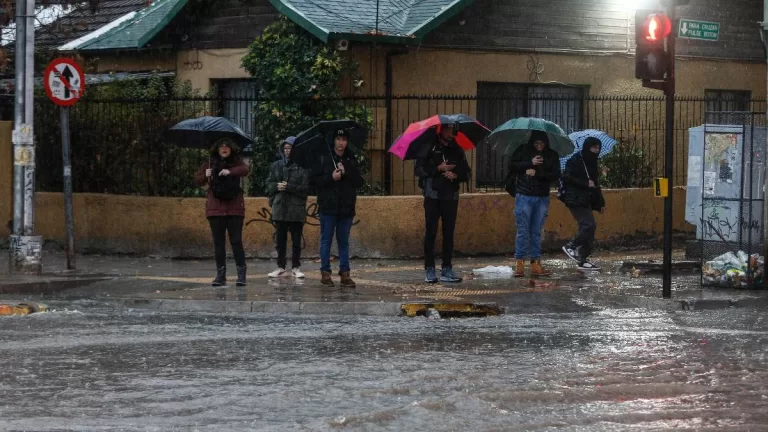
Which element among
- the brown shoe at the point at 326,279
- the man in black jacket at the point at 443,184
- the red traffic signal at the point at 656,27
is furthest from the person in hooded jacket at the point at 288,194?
the red traffic signal at the point at 656,27

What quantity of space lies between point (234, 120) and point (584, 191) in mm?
5813

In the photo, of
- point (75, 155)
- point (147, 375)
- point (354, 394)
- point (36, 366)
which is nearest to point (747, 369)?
point (354, 394)

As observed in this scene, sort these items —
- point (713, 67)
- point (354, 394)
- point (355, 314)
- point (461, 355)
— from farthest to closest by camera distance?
point (713, 67)
point (355, 314)
point (461, 355)
point (354, 394)

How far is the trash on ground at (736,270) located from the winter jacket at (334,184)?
419 cm

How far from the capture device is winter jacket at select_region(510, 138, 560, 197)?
15.4m

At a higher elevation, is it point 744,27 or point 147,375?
point 744,27

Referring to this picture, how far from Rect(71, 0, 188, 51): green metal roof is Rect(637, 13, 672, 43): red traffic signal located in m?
9.17

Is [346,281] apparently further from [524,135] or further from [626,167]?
[626,167]

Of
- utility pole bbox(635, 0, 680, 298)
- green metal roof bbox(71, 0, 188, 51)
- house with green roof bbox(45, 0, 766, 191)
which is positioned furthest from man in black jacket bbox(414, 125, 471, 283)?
green metal roof bbox(71, 0, 188, 51)

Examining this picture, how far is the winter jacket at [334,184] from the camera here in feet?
46.2

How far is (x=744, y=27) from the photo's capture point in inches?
933

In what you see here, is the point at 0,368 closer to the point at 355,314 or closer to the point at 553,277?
the point at 355,314

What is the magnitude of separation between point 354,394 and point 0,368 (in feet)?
8.94

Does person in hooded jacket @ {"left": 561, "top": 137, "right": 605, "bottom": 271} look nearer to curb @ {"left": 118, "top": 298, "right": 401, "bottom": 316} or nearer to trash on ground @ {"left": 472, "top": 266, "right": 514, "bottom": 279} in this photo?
trash on ground @ {"left": 472, "top": 266, "right": 514, "bottom": 279}
